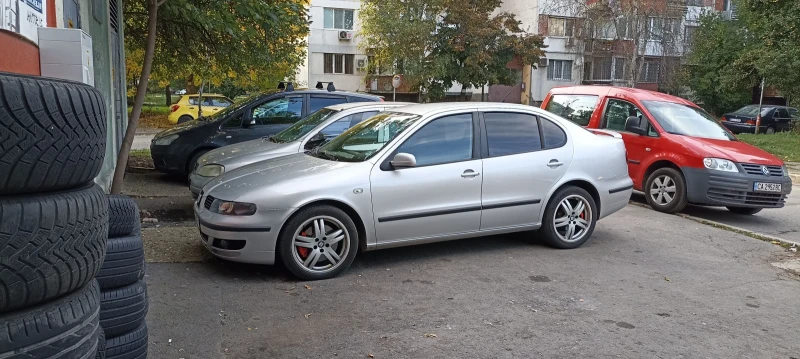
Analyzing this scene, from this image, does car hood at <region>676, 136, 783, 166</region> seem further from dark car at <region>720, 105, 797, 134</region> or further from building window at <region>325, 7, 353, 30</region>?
building window at <region>325, 7, 353, 30</region>

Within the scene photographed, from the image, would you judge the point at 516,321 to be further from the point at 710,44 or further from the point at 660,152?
the point at 710,44

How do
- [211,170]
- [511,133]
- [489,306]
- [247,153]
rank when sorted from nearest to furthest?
[489,306] < [511,133] < [211,170] < [247,153]

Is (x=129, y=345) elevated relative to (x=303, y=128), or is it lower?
lower

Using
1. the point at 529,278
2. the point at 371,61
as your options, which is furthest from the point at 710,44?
the point at 529,278

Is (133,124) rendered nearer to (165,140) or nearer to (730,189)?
(165,140)

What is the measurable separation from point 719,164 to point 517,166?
4082 mm

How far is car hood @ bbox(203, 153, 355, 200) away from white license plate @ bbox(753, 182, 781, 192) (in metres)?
6.14

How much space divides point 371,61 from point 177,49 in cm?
3045

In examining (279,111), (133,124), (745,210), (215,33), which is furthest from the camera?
(215,33)

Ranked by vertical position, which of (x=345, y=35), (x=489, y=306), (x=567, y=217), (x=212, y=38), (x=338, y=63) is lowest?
(x=489, y=306)

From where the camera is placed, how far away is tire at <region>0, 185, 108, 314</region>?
2.00 metres

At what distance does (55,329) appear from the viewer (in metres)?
2.14

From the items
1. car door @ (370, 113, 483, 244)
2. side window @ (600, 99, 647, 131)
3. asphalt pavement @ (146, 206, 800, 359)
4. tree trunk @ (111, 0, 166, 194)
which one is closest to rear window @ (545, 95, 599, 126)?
side window @ (600, 99, 647, 131)

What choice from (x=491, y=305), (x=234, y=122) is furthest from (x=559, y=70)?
(x=491, y=305)
